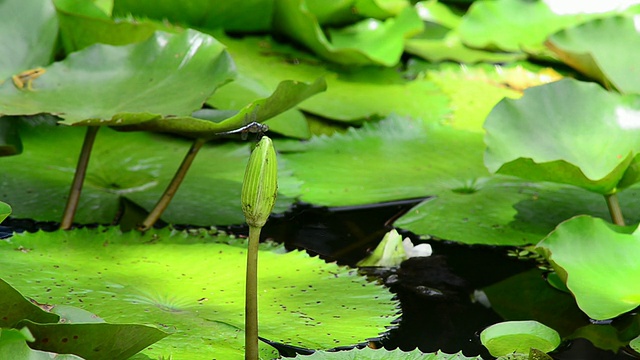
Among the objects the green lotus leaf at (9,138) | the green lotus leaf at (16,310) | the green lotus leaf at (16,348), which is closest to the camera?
the green lotus leaf at (16,348)

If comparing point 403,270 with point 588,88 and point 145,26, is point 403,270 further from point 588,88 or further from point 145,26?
point 145,26

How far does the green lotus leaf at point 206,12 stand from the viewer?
239 cm

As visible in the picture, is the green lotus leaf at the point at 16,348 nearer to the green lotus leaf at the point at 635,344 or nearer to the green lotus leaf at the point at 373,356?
the green lotus leaf at the point at 373,356

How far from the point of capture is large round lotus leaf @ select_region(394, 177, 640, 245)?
1583 mm

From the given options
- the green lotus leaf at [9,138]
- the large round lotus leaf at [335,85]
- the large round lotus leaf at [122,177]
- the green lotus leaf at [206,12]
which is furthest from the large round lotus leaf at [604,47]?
the green lotus leaf at [9,138]

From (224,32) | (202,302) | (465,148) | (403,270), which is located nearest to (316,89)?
(403,270)

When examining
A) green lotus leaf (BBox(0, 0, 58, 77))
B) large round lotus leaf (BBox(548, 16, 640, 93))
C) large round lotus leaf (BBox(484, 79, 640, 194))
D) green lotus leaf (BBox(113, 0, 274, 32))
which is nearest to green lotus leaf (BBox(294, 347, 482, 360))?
large round lotus leaf (BBox(484, 79, 640, 194))

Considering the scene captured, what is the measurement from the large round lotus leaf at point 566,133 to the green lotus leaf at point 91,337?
776 mm

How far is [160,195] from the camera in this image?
1.67 meters

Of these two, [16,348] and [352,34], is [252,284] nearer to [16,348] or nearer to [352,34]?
[16,348]

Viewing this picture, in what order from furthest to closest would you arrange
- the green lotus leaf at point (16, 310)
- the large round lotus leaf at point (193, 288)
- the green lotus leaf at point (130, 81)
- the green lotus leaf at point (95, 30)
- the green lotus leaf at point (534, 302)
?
1. the green lotus leaf at point (95, 30)
2. the green lotus leaf at point (130, 81)
3. the green lotus leaf at point (534, 302)
4. the large round lotus leaf at point (193, 288)
5. the green lotus leaf at point (16, 310)

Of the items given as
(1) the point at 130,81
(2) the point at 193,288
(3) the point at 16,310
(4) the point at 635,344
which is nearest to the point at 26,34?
(1) the point at 130,81

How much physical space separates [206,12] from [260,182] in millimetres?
1697

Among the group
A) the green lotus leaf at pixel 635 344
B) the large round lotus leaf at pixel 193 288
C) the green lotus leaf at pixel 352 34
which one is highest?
the green lotus leaf at pixel 352 34
